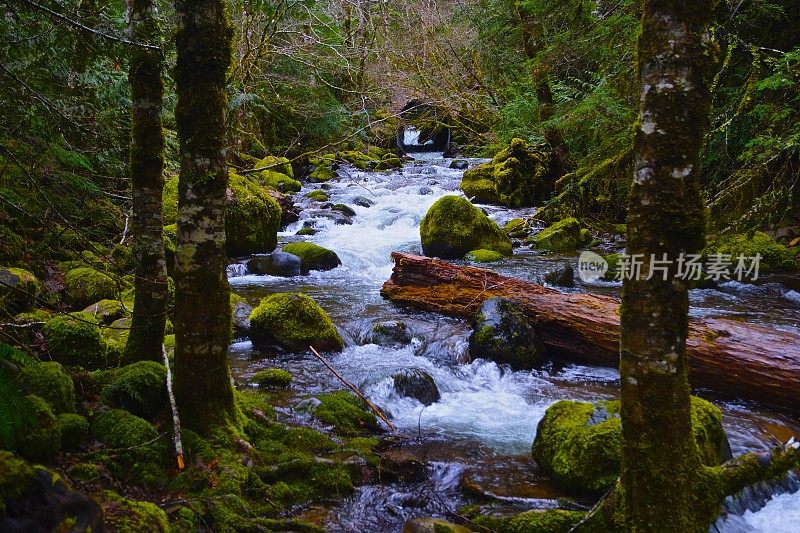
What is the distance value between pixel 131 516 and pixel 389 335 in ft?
18.0

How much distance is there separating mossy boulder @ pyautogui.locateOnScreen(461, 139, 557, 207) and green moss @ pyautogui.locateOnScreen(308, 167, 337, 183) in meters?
7.63

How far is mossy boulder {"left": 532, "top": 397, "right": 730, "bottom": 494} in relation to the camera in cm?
404

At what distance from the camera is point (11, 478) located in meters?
1.68

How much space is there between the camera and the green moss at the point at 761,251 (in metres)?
10.6

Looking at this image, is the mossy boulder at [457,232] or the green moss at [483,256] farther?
the mossy boulder at [457,232]

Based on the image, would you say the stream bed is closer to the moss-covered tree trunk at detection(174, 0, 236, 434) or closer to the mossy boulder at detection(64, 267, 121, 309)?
the moss-covered tree trunk at detection(174, 0, 236, 434)

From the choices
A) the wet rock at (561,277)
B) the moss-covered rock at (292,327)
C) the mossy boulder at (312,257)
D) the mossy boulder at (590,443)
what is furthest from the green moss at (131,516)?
the mossy boulder at (312,257)

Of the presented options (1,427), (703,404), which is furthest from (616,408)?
(1,427)

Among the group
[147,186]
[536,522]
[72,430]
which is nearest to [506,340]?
[536,522]

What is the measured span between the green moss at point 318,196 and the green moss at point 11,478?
56.7 ft

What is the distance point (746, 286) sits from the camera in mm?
9953

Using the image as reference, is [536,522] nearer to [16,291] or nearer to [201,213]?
[201,213]

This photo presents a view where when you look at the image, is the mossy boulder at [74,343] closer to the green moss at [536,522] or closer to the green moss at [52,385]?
the green moss at [52,385]

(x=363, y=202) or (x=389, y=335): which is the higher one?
(x=363, y=202)
